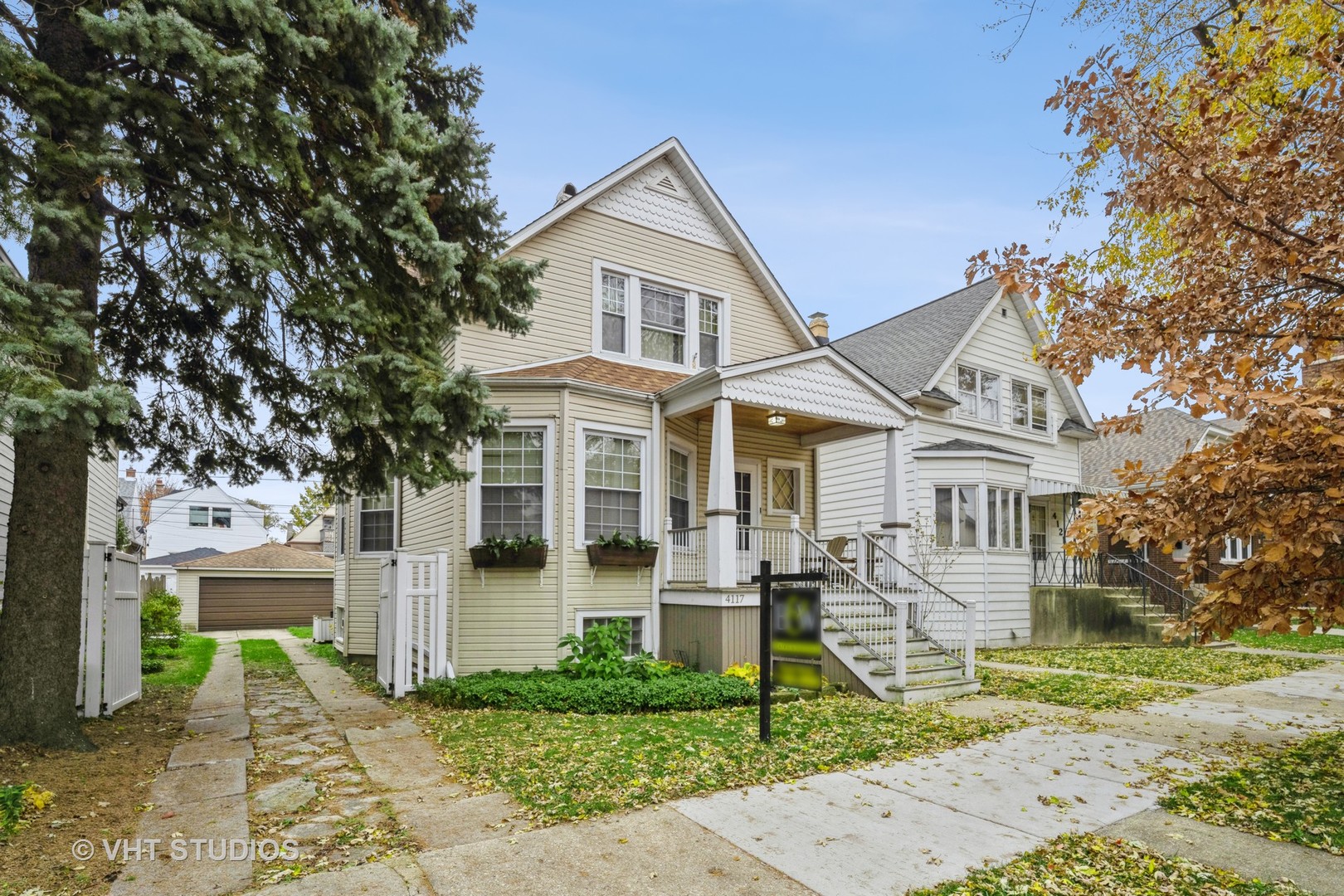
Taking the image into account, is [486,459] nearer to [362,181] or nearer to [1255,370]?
[362,181]

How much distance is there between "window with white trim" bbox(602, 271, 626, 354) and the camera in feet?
42.0

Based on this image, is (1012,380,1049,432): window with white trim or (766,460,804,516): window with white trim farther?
(1012,380,1049,432): window with white trim

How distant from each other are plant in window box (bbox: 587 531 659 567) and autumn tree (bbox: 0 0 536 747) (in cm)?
311

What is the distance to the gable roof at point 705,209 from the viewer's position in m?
12.2

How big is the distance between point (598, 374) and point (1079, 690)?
768 cm

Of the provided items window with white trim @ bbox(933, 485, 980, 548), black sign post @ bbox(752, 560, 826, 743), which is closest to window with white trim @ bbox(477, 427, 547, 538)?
black sign post @ bbox(752, 560, 826, 743)

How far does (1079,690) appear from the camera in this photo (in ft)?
33.4

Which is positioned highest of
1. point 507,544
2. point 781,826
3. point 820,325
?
point 820,325

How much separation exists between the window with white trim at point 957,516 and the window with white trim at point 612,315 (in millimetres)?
Answer: 7548

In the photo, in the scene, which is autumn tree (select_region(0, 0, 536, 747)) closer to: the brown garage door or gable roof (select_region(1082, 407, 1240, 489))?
gable roof (select_region(1082, 407, 1240, 489))

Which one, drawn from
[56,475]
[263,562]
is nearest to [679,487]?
[56,475]

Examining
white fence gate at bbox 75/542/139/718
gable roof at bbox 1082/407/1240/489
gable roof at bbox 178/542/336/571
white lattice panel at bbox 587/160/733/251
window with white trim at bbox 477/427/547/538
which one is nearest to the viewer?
white fence gate at bbox 75/542/139/718

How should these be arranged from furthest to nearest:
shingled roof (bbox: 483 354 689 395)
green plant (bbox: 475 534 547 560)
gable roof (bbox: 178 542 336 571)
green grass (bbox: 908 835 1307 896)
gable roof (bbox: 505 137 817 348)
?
1. gable roof (bbox: 178 542 336 571)
2. gable roof (bbox: 505 137 817 348)
3. shingled roof (bbox: 483 354 689 395)
4. green plant (bbox: 475 534 547 560)
5. green grass (bbox: 908 835 1307 896)

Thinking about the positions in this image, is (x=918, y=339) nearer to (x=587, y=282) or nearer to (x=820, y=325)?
(x=820, y=325)
